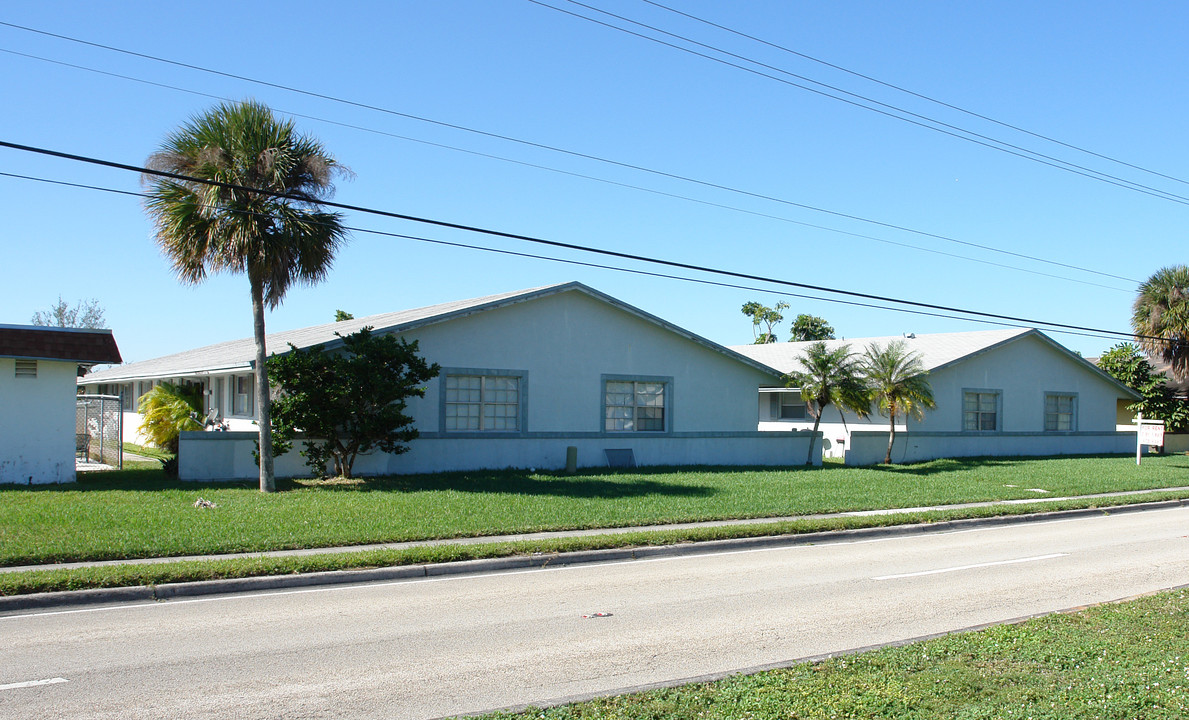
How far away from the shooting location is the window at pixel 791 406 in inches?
1436

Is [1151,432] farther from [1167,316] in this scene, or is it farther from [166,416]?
[166,416]

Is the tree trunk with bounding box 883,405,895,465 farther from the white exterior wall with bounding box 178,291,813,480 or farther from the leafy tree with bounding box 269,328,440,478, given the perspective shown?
the leafy tree with bounding box 269,328,440,478

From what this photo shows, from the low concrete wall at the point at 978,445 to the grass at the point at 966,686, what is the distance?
872 inches

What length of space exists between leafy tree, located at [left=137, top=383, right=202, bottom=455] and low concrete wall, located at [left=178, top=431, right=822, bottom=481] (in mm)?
8136

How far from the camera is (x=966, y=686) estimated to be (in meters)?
6.32

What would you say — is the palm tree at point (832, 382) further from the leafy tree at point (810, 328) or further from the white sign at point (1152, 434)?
the leafy tree at point (810, 328)

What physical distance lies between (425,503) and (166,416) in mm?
15103

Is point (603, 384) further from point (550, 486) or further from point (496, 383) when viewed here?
point (550, 486)

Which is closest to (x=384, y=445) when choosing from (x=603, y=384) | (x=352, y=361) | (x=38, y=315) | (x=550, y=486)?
(x=352, y=361)

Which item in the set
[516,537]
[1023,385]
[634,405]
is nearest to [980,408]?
[1023,385]

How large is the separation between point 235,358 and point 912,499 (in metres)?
19.6

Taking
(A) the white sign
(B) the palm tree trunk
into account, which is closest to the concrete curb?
(B) the palm tree trunk

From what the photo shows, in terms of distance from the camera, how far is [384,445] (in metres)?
20.0

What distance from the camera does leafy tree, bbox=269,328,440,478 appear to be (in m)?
19.1
